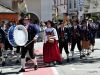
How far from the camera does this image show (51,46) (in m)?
15.0

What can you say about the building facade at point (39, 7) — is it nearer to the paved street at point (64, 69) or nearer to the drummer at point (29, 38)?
the paved street at point (64, 69)

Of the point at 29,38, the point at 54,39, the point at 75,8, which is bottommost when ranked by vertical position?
the point at 75,8

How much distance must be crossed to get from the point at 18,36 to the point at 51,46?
1.84 metres

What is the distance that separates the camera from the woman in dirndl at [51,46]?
48.8 ft

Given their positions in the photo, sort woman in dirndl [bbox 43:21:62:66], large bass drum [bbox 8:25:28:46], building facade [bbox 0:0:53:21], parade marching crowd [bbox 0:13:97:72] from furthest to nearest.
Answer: building facade [bbox 0:0:53:21] < woman in dirndl [bbox 43:21:62:66] < parade marching crowd [bbox 0:13:97:72] < large bass drum [bbox 8:25:28:46]

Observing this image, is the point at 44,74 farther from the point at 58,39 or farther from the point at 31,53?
the point at 58,39

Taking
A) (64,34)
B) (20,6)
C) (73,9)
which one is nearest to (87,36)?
(64,34)

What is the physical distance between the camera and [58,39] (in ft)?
51.5

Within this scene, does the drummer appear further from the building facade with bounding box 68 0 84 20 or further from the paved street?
the building facade with bounding box 68 0 84 20

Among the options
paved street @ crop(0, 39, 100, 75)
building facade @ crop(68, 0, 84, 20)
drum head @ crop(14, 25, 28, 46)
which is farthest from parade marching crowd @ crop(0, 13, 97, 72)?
building facade @ crop(68, 0, 84, 20)

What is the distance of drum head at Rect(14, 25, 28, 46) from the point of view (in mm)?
13469

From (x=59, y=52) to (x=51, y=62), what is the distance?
56cm

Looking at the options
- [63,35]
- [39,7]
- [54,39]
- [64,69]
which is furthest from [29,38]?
[39,7]

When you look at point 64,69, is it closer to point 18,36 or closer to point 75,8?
point 18,36
